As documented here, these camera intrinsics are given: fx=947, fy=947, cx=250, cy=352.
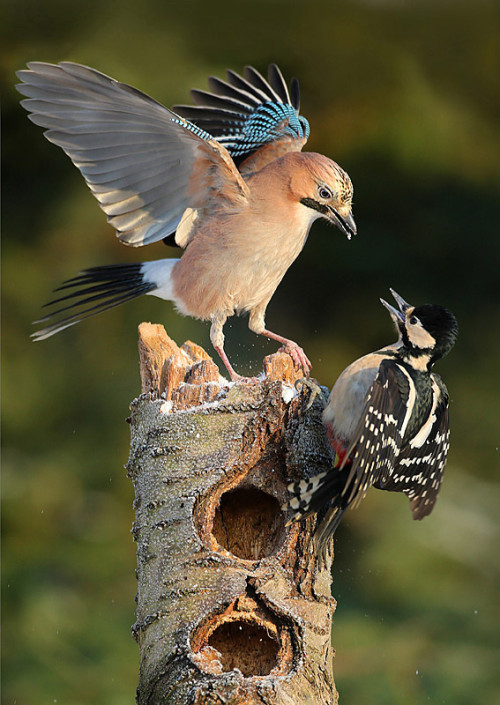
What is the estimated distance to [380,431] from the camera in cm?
315

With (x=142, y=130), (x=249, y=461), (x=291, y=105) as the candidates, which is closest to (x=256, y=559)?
(x=249, y=461)

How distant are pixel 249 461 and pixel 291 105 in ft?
7.65

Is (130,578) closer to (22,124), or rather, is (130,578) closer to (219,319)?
(219,319)

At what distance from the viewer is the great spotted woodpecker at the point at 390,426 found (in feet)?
9.98

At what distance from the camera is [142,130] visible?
3828 millimetres

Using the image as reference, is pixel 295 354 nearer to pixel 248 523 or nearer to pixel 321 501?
pixel 248 523

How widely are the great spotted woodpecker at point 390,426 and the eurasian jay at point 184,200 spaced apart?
0.45 meters

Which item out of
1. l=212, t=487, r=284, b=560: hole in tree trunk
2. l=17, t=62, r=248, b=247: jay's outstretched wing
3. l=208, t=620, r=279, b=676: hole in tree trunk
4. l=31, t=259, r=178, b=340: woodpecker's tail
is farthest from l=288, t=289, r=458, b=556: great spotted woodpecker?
l=31, t=259, r=178, b=340: woodpecker's tail

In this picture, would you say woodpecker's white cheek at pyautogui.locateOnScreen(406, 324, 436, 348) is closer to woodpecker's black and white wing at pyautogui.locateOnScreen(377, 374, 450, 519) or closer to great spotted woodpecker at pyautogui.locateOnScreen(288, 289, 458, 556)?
great spotted woodpecker at pyautogui.locateOnScreen(288, 289, 458, 556)

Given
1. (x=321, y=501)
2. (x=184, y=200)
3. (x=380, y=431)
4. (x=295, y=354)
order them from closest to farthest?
(x=321, y=501)
(x=380, y=431)
(x=295, y=354)
(x=184, y=200)

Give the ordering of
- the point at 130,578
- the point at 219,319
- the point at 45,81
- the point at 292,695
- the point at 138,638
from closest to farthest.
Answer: the point at 292,695 → the point at 138,638 → the point at 45,81 → the point at 219,319 → the point at 130,578

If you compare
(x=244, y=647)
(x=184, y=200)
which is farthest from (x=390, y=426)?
(x=184, y=200)

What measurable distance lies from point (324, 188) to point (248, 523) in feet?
4.91

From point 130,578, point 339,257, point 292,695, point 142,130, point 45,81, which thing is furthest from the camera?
point 339,257
